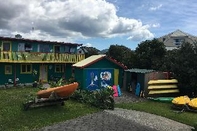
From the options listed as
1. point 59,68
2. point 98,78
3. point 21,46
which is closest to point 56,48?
point 59,68

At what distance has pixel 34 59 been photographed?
31453 mm

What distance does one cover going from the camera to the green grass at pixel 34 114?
14031mm

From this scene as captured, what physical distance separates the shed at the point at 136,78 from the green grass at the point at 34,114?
26.9 ft

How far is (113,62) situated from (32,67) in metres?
10.8

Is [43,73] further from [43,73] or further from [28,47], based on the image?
[28,47]

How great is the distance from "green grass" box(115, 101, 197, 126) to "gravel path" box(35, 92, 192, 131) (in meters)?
0.79

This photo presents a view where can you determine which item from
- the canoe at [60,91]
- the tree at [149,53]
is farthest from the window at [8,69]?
the tree at [149,53]

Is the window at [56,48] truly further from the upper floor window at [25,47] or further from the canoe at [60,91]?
the canoe at [60,91]

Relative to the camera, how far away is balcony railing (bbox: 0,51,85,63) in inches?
1157

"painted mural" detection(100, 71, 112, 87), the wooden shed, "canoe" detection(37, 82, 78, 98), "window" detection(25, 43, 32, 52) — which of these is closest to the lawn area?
"canoe" detection(37, 82, 78, 98)

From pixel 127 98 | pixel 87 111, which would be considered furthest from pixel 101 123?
pixel 127 98

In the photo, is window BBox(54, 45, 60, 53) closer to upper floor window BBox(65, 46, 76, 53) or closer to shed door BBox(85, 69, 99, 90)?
upper floor window BBox(65, 46, 76, 53)

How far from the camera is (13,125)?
14.0 m

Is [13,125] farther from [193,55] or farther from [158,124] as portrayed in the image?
[193,55]
